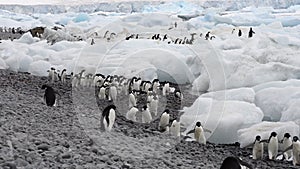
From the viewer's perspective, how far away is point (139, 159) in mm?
4797

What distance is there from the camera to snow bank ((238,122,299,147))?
251 inches

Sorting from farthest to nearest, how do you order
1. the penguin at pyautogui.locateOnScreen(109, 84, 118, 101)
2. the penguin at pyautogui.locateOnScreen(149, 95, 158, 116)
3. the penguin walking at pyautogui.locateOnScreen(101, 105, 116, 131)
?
the penguin at pyautogui.locateOnScreen(109, 84, 118, 101) < the penguin at pyautogui.locateOnScreen(149, 95, 158, 116) < the penguin walking at pyautogui.locateOnScreen(101, 105, 116, 131)

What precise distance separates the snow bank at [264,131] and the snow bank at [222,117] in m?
0.21

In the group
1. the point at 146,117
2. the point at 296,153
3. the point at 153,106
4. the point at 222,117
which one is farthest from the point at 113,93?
the point at 296,153

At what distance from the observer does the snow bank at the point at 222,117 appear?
6.86m

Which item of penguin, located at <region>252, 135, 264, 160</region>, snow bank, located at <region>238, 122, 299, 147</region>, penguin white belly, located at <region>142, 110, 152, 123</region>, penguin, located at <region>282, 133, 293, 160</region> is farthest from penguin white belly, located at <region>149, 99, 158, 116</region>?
penguin, located at <region>282, 133, 293, 160</region>

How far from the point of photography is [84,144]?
4.99 metres

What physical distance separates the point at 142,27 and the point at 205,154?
1671 cm

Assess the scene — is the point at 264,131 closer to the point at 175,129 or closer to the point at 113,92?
the point at 175,129

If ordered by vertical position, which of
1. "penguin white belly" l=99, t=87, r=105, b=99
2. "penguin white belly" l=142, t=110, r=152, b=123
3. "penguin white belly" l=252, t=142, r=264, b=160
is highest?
"penguin white belly" l=99, t=87, r=105, b=99

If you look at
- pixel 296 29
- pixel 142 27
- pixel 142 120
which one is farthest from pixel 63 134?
pixel 142 27

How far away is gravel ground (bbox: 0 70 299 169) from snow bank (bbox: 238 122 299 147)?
188 millimetres

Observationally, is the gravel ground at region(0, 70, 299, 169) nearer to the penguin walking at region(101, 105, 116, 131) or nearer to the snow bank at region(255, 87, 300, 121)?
the penguin walking at region(101, 105, 116, 131)

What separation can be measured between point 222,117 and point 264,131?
0.79 metres
